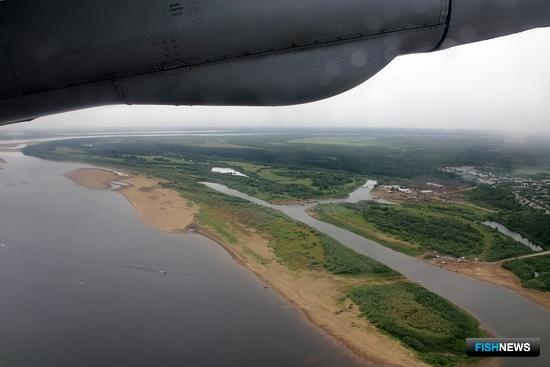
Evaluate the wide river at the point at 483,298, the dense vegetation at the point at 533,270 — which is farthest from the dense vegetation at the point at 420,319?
the dense vegetation at the point at 533,270

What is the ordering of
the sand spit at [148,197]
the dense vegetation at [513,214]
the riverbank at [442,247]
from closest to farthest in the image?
the riverbank at [442,247], the dense vegetation at [513,214], the sand spit at [148,197]

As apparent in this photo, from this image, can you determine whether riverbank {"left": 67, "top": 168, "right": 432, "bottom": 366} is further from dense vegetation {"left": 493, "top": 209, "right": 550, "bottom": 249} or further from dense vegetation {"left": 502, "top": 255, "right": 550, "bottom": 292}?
dense vegetation {"left": 493, "top": 209, "right": 550, "bottom": 249}

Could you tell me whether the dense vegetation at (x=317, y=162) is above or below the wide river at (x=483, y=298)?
above

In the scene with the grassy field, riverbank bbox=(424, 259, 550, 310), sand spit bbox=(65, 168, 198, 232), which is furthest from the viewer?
sand spit bbox=(65, 168, 198, 232)

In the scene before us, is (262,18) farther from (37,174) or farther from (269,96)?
(37,174)

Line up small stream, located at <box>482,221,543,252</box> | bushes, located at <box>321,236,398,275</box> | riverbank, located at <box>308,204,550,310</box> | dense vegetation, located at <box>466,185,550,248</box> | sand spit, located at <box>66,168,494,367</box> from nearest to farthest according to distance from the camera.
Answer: sand spit, located at <box>66,168,494,367</box>, riverbank, located at <box>308,204,550,310</box>, bushes, located at <box>321,236,398,275</box>, small stream, located at <box>482,221,543,252</box>, dense vegetation, located at <box>466,185,550,248</box>

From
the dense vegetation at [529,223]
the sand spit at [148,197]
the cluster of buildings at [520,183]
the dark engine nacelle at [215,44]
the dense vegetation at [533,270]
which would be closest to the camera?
the dark engine nacelle at [215,44]

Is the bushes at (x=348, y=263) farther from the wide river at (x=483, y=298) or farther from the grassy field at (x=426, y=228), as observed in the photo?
the grassy field at (x=426, y=228)

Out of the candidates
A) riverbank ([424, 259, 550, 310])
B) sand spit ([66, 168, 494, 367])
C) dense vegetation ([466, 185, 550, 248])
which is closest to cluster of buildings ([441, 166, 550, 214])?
dense vegetation ([466, 185, 550, 248])
